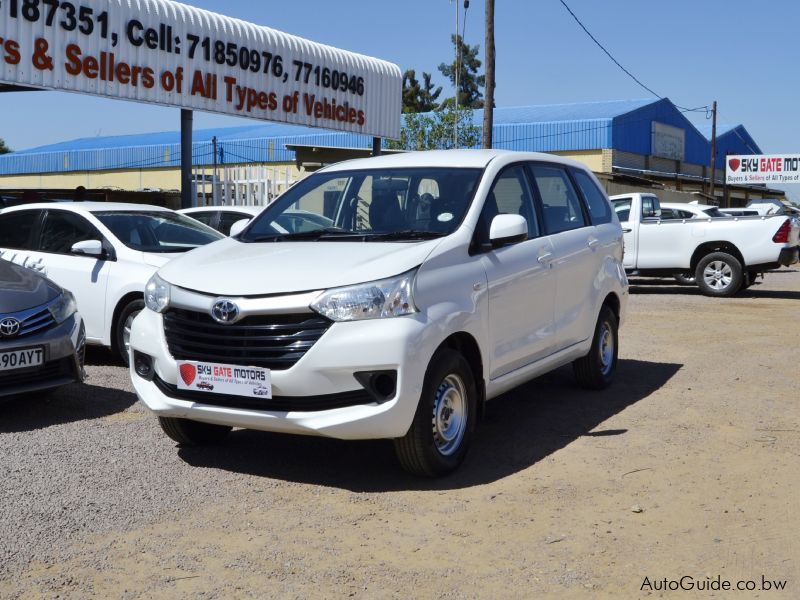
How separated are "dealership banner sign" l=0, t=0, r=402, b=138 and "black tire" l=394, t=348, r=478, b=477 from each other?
11.9 m

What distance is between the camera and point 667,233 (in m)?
18.0

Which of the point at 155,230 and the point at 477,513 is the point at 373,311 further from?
the point at 155,230

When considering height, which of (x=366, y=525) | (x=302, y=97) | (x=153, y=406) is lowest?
(x=366, y=525)

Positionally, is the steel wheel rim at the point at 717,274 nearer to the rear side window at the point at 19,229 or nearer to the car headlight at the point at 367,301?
the rear side window at the point at 19,229

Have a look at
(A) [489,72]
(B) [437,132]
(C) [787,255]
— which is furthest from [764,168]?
(C) [787,255]

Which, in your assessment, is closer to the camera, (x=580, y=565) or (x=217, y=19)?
(x=580, y=565)

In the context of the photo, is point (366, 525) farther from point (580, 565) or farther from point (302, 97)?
point (302, 97)

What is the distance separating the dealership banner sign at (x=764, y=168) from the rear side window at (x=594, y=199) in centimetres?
5621

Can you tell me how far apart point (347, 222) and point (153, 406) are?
1624mm

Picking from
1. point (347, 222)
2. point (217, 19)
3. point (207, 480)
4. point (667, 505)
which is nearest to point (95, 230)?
point (347, 222)

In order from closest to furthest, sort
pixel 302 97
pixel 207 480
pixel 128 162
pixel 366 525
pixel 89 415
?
pixel 366 525
pixel 207 480
pixel 89 415
pixel 302 97
pixel 128 162

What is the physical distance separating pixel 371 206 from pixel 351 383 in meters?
1.59

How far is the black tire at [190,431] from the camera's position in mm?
5867

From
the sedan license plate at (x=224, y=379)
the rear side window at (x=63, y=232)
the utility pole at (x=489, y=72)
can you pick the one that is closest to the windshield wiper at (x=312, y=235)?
the sedan license plate at (x=224, y=379)
